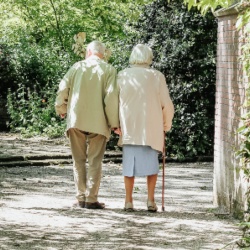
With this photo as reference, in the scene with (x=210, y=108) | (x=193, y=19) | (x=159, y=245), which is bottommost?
(x=159, y=245)

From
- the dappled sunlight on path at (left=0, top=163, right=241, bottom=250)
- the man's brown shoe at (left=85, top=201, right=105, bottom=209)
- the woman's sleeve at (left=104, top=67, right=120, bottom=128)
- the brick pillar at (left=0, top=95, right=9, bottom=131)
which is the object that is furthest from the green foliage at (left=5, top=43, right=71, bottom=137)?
the woman's sleeve at (left=104, top=67, right=120, bottom=128)

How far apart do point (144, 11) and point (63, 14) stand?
276 inches

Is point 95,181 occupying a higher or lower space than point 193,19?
lower

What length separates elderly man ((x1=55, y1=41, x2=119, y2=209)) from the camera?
30.6 ft

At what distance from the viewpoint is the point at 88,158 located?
9.53 m

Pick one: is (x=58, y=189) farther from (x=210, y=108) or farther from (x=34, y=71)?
(x=34, y=71)

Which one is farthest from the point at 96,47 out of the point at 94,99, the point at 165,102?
the point at 165,102

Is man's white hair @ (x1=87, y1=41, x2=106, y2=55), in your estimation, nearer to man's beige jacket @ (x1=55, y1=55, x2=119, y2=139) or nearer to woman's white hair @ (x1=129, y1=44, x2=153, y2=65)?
man's beige jacket @ (x1=55, y1=55, x2=119, y2=139)

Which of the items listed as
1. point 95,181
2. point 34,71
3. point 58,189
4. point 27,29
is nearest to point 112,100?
point 95,181

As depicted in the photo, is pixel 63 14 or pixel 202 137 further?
pixel 63 14

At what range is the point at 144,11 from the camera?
1645cm

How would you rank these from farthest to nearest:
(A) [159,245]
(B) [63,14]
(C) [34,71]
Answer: (B) [63,14] < (C) [34,71] < (A) [159,245]

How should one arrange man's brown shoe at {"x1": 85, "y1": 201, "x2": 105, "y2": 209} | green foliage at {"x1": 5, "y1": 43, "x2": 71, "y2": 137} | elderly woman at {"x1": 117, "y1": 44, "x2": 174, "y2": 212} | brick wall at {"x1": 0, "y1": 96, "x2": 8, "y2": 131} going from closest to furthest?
1. elderly woman at {"x1": 117, "y1": 44, "x2": 174, "y2": 212}
2. man's brown shoe at {"x1": 85, "y1": 201, "x2": 105, "y2": 209}
3. green foliage at {"x1": 5, "y1": 43, "x2": 71, "y2": 137}
4. brick wall at {"x1": 0, "y1": 96, "x2": 8, "y2": 131}

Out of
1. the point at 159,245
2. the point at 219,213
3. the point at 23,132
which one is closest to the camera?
the point at 159,245
